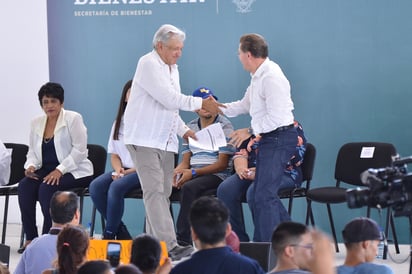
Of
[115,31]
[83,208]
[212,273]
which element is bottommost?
[83,208]

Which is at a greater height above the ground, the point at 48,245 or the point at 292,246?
the point at 292,246

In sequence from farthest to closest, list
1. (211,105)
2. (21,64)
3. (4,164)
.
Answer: (21,64) → (4,164) → (211,105)

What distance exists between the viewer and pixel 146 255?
3713 mm

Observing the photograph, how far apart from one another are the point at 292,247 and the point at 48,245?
142 centimetres

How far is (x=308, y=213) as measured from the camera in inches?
274

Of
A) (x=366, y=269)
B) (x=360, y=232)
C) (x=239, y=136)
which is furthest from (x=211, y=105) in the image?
(x=366, y=269)

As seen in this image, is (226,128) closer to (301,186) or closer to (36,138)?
(301,186)

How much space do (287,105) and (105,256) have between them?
7.13 ft

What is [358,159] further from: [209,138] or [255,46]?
[255,46]

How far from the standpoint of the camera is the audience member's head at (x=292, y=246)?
3.63 meters

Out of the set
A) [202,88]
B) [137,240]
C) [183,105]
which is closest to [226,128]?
[202,88]

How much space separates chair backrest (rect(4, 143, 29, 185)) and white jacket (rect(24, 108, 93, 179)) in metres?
0.28

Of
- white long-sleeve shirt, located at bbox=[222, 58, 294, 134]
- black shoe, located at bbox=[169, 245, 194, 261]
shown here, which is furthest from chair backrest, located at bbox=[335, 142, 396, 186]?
black shoe, located at bbox=[169, 245, 194, 261]

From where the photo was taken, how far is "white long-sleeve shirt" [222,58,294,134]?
20.2ft
